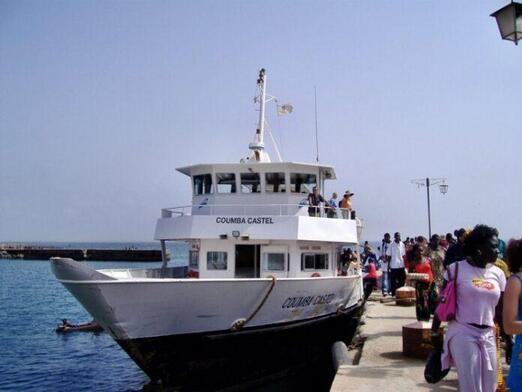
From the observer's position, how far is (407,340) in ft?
25.3

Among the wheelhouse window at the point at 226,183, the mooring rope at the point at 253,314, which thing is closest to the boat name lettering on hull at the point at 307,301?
the mooring rope at the point at 253,314

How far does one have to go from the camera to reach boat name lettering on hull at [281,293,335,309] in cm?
1100

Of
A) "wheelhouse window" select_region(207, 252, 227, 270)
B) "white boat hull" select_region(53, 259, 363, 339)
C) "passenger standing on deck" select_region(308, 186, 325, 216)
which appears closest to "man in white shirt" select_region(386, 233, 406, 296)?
"passenger standing on deck" select_region(308, 186, 325, 216)

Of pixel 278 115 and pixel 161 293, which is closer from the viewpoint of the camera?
pixel 161 293

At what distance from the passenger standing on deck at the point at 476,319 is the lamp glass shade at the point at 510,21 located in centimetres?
254

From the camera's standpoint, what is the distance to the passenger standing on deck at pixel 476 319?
400 centimetres

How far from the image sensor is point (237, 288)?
32.5 ft

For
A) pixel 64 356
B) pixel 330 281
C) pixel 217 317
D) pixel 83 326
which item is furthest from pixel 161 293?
pixel 83 326

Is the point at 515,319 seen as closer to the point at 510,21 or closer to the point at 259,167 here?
the point at 510,21

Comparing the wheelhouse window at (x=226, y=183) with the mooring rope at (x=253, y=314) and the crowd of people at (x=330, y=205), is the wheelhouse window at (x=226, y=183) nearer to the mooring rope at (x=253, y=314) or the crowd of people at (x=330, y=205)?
the crowd of people at (x=330, y=205)

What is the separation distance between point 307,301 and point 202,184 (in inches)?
200

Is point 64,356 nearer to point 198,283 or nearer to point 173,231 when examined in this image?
point 173,231

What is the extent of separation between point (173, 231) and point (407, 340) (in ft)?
23.4

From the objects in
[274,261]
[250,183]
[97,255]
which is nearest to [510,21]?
[274,261]
